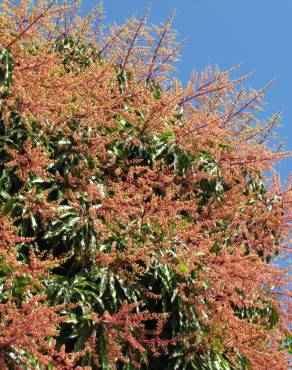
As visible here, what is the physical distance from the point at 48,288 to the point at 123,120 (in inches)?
68.7

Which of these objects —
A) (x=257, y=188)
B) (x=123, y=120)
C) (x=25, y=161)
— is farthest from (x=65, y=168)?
(x=257, y=188)

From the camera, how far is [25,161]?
11.9ft

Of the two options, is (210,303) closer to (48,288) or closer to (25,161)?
(48,288)

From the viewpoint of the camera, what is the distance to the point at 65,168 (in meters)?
3.96

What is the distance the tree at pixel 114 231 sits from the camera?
326cm

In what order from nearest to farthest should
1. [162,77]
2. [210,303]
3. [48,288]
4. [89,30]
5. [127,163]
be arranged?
[48,288]
[210,303]
[127,163]
[162,77]
[89,30]

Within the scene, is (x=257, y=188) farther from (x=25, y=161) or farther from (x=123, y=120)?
(x=25, y=161)

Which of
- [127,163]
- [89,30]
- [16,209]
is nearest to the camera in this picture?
[16,209]

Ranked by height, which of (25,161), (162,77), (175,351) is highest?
(162,77)

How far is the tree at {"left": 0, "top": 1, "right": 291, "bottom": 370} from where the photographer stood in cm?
326

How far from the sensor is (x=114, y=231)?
3744 millimetres

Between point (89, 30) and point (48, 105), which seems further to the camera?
point (89, 30)

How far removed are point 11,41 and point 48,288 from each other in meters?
1.52

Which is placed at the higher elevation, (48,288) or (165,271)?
(165,271)
